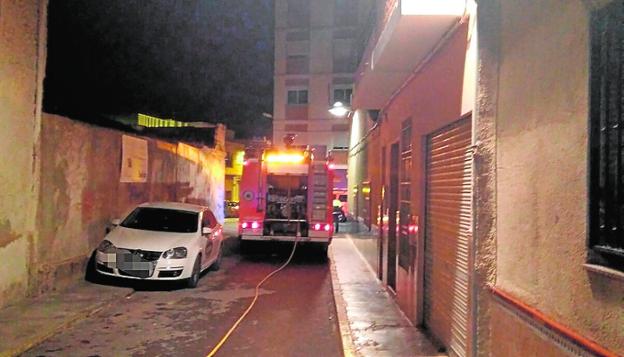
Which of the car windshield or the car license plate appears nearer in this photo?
the car license plate

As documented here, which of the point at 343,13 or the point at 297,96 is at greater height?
the point at 343,13

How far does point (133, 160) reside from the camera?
13188 millimetres

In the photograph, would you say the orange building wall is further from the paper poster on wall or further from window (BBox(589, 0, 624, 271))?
the paper poster on wall

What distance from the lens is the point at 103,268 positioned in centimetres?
1006

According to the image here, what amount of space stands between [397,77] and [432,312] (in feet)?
13.0

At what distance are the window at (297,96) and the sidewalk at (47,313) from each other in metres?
31.4

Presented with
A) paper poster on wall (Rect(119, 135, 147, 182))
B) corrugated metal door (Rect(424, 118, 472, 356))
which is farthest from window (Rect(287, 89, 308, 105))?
corrugated metal door (Rect(424, 118, 472, 356))

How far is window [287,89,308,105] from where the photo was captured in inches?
1588

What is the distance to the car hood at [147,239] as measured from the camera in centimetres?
1014

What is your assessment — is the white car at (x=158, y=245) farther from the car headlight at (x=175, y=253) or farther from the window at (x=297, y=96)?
the window at (x=297, y=96)

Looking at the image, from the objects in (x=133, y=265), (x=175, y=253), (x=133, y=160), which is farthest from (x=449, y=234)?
(x=133, y=160)

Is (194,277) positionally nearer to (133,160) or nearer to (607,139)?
(133,160)

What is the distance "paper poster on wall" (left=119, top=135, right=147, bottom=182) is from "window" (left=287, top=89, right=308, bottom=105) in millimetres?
26829

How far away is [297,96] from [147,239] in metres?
31.1
